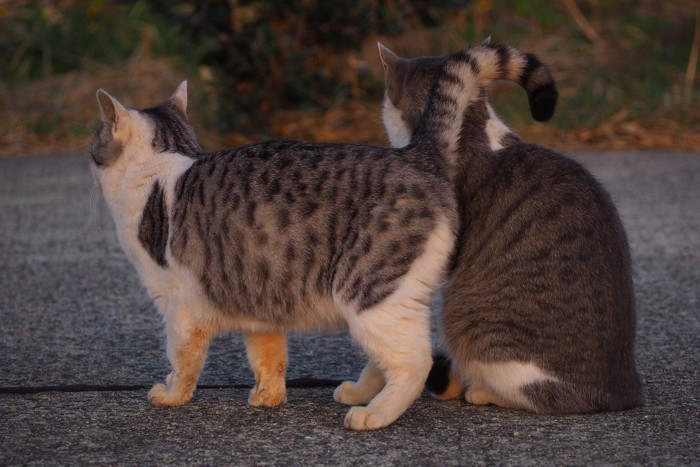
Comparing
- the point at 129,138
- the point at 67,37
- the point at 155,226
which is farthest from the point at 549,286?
the point at 67,37

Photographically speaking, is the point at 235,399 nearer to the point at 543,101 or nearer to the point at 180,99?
the point at 180,99

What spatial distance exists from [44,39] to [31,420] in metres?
9.27

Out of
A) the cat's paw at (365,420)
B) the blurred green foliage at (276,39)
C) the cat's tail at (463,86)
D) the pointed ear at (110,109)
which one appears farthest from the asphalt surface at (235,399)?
the blurred green foliage at (276,39)

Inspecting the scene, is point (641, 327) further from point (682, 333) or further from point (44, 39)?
point (44, 39)

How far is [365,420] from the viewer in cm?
362

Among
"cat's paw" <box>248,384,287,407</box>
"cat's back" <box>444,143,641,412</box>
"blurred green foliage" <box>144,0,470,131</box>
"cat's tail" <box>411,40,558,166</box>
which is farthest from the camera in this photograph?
"blurred green foliage" <box>144,0,470,131</box>

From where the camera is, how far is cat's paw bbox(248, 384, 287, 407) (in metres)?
3.96

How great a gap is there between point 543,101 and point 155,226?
5.06 feet

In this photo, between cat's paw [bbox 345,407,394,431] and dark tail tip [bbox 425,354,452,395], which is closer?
cat's paw [bbox 345,407,394,431]

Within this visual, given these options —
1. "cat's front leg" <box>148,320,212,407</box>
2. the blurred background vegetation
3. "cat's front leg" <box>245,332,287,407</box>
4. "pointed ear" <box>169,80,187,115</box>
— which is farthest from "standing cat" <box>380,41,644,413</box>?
the blurred background vegetation

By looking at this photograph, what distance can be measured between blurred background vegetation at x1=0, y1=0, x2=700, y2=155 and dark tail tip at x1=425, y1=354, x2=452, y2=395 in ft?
14.9

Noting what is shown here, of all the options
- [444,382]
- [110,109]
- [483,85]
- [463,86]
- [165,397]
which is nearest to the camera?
[463,86]

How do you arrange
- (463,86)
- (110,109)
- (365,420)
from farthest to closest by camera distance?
(110,109)
(463,86)
(365,420)

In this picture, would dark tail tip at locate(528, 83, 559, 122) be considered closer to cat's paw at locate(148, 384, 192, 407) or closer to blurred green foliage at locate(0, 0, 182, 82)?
cat's paw at locate(148, 384, 192, 407)
